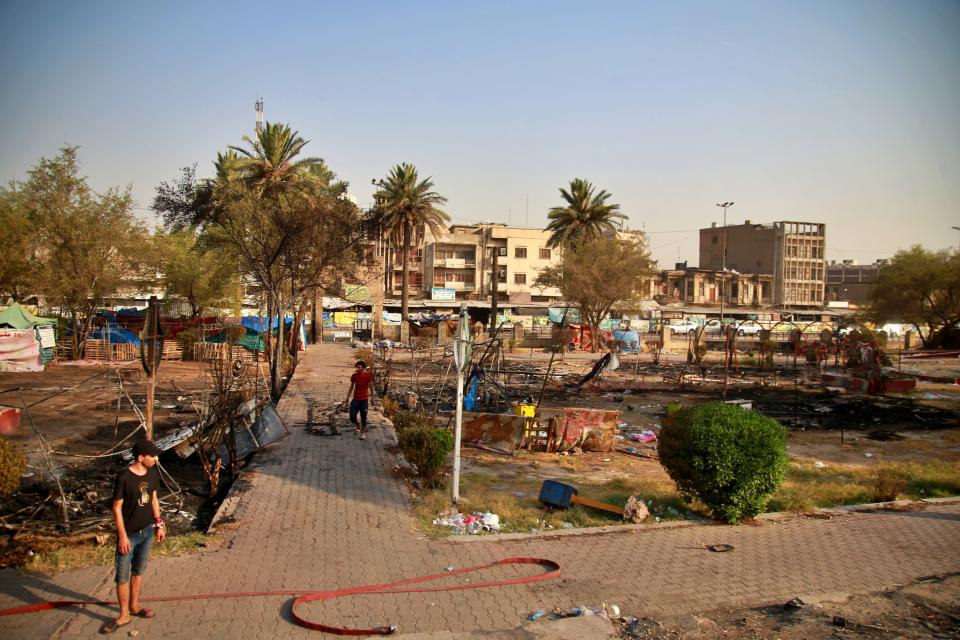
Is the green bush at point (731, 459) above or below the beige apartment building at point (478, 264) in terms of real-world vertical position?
below

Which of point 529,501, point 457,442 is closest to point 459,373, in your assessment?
point 457,442

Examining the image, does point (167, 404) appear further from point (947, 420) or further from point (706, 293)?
point (706, 293)

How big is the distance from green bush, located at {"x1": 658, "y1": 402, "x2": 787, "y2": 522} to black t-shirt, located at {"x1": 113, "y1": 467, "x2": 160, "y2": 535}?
5.77 m

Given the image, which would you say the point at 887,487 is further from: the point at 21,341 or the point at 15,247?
the point at 15,247

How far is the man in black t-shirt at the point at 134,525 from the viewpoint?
507cm

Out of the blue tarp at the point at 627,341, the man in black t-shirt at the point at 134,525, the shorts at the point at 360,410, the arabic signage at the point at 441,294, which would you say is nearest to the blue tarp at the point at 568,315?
the blue tarp at the point at 627,341

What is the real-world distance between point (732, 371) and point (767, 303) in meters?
66.5

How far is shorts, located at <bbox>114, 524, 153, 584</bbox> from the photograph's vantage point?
16.6 ft

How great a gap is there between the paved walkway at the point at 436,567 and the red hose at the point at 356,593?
0.08 metres

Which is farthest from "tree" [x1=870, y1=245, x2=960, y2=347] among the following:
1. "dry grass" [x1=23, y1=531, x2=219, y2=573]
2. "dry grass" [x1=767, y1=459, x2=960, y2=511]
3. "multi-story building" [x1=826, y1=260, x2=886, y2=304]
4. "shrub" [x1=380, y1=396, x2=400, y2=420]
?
"multi-story building" [x1=826, y1=260, x2=886, y2=304]

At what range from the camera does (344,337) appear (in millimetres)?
48094

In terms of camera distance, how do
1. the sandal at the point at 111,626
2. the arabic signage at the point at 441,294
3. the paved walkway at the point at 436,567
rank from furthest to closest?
the arabic signage at the point at 441,294
the paved walkway at the point at 436,567
the sandal at the point at 111,626

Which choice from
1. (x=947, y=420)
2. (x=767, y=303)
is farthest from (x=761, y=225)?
(x=947, y=420)

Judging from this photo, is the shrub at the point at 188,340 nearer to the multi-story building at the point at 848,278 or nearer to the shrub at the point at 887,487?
the shrub at the point at 887,487
